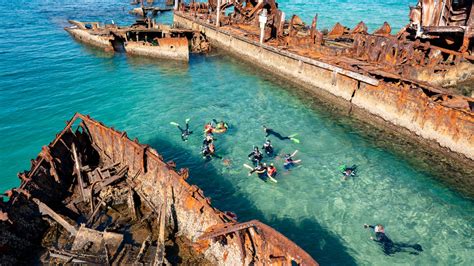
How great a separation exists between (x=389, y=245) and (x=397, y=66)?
18344 mm

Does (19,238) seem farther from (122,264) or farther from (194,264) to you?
(194,264)

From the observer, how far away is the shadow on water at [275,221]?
14.0 m

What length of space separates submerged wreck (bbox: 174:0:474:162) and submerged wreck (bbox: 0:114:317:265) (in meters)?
17.4

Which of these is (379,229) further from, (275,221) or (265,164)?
(265,164)

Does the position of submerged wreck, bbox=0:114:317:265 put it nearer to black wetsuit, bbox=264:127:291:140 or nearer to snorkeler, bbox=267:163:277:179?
snorkeler, bbox=267:163:277:179

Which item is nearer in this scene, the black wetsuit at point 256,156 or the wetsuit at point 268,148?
the black wetsuit at point 256,156

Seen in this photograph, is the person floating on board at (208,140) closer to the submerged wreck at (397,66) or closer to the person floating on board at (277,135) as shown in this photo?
the person floating on board at (277,135)

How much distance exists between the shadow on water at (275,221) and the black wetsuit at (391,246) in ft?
6.07

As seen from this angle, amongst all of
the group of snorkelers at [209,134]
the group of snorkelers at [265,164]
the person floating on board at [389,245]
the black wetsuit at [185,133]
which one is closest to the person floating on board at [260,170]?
the group of snorkelers at [265,164]

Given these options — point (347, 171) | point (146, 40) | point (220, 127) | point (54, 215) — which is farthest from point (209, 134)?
point (146, 40)

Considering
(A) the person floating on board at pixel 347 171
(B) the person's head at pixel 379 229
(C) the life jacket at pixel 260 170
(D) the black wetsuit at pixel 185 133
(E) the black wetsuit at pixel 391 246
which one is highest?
(D) the black wetsuit at pixel 185 133

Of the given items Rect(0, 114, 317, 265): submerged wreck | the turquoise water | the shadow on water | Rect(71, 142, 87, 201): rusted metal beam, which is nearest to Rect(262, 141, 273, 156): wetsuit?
the turquoise water

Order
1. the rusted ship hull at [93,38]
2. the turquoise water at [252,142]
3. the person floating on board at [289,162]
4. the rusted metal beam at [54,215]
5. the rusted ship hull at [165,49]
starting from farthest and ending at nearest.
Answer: the rusted ship hull at [93,38] < the rusted ship hull at [165,49] < the person floating on board at [289,162] < the turquoise water at [252,142] < the rusted metal beam at [54,215]

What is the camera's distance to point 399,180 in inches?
736
